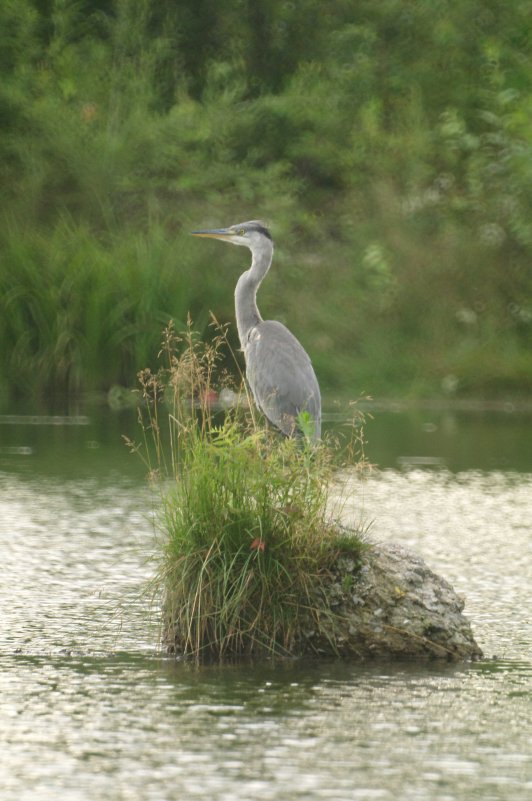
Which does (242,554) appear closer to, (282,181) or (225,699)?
(225,699)

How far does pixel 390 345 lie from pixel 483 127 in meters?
5.74

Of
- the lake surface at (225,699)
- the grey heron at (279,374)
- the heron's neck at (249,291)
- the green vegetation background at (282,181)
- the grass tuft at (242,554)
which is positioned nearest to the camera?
the lake surface at (225,699)

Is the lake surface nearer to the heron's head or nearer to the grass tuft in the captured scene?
the grass tuft

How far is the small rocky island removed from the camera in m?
6.38

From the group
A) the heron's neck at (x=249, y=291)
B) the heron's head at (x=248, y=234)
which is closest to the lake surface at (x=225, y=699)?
the heron's neck at (x=249, y=291)

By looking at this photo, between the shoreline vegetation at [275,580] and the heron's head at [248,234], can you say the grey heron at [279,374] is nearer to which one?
the heron's head at [248,234]

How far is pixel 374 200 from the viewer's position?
21203mm

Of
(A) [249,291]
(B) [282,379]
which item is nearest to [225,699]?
(B) [282,379]

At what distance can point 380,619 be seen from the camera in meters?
6.39

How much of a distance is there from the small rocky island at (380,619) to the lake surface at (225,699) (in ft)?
0.34

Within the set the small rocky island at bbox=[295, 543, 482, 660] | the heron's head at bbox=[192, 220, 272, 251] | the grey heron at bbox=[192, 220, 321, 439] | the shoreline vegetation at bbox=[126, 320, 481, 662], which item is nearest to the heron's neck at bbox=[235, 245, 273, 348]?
the heron's head at bbox=[192, 220, 272, 251]

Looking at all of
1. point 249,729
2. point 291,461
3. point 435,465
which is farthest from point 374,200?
point 249,729

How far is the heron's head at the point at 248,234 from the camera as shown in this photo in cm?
986

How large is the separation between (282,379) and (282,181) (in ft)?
48.2
